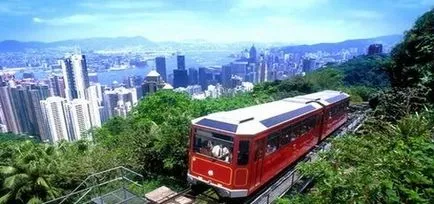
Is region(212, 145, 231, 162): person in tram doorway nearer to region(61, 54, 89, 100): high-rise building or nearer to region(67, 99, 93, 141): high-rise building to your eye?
region(67, 99, 93, 141): high-rise building

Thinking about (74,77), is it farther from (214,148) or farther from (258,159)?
(258,159)

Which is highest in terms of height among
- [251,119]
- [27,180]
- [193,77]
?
[251,119]

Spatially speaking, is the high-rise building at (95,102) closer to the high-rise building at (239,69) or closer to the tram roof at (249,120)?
the tram roof at (249,120)

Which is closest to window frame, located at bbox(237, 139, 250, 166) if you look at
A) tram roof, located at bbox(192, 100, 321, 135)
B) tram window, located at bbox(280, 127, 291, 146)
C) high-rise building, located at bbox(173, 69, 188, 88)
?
tram roof, located at bbox(192, 100, 321, 135)

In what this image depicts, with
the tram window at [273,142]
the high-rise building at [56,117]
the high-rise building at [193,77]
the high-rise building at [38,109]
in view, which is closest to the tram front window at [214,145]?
the tram window at [273,142]

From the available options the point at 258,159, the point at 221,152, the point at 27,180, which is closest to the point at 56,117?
the point at 27,180
